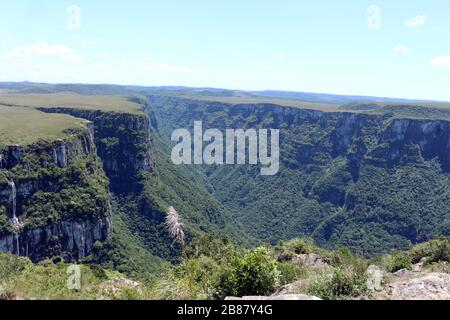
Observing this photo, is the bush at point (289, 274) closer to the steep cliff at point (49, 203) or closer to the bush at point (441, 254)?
the bush at point (441, 254)

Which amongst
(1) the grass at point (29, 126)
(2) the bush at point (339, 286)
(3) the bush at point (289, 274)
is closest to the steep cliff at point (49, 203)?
(1) the grass at point (29, 126)

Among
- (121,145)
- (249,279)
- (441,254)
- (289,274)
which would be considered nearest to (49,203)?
(121,145)

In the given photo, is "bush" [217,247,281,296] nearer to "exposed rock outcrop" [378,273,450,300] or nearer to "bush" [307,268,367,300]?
"bush" [307,268,367,300]

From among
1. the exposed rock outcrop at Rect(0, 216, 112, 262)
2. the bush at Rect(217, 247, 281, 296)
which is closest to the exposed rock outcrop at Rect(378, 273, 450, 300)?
the bush at Rect(217, 247, 281, 296)

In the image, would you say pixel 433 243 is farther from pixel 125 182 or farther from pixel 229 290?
pixel 125 182

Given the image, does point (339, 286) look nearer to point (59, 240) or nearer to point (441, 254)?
point (441, 254)
